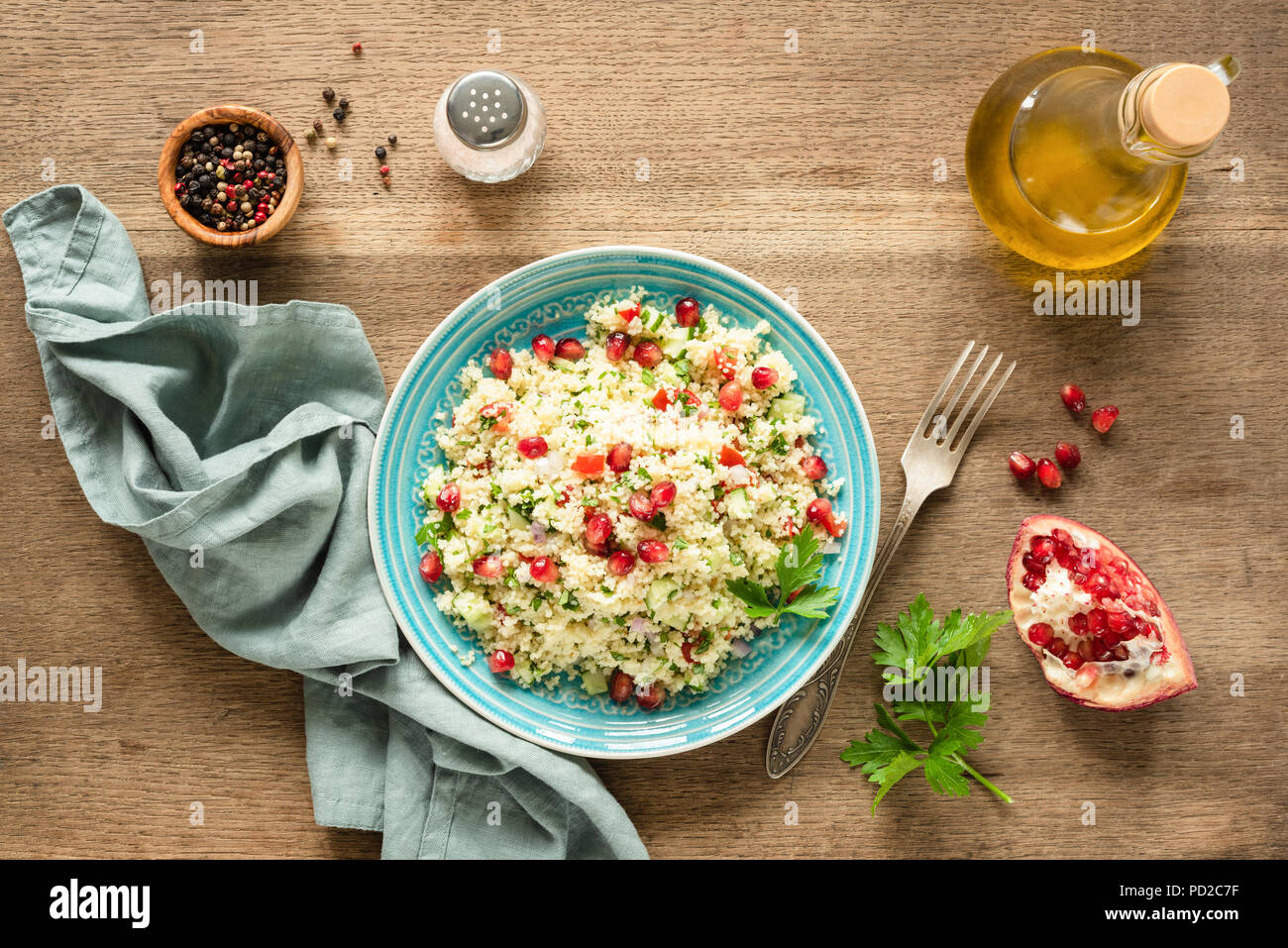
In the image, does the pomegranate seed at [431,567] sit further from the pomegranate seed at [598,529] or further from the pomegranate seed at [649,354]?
the pomegranate seed at [649,354]

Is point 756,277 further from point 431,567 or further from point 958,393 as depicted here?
point 431,567

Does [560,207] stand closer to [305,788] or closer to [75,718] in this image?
[305,788]

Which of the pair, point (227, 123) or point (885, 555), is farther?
point (885, 555)

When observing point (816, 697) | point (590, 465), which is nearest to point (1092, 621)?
point (816, 697)

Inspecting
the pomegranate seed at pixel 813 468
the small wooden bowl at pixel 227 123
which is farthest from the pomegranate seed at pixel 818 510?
the small wooden bowl at pixel 227 123

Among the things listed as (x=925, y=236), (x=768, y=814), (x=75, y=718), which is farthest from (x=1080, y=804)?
(x=75, y=718)
